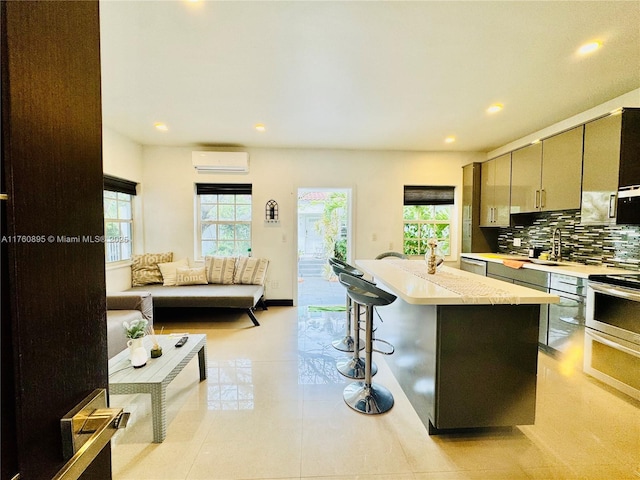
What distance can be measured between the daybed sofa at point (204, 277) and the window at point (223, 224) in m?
0.36

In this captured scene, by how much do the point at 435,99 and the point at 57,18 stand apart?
2.93 meters

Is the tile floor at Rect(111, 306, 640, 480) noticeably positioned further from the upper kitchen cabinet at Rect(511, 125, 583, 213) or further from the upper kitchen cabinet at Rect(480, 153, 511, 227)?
the upper kitchen cabinet at Rect(480, 153, 511, 227)

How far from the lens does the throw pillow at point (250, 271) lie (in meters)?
4.17

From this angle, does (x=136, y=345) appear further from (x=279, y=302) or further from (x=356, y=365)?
(x=279, y=302)

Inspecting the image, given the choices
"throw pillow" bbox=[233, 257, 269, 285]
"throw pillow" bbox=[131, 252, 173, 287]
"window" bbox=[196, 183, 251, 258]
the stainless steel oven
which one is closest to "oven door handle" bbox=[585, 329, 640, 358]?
the stainless steel oven

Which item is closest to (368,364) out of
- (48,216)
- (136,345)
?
(136,345)

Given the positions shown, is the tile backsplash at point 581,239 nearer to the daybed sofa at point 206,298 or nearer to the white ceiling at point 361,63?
the white ceiling at point 361,63

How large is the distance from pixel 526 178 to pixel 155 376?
4.20 m

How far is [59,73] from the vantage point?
46cm

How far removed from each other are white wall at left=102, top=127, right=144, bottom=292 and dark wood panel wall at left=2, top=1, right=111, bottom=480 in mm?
3603

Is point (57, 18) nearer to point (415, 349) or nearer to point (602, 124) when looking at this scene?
point (415, 349)

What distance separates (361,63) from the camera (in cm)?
214

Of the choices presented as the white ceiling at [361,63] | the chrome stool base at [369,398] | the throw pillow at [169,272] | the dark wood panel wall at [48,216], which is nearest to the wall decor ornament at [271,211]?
the white ceiling at [361,63]

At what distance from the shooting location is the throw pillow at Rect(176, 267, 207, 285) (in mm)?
4031
